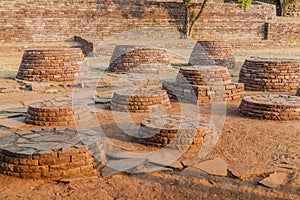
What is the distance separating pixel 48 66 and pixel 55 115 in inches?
151

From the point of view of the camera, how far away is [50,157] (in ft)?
12.3

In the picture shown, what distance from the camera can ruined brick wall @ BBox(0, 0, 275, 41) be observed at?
17.7 m

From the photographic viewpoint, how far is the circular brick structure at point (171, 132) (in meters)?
4.77

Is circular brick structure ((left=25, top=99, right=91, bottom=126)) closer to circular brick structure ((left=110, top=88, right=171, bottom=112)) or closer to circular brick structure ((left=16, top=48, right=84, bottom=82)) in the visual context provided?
circular brick structure ((left=110, top=88, right=171, bottom=112))

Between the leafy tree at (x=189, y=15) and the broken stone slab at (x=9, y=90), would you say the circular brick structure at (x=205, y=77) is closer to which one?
the broken stone slab at (x=9, y=90)

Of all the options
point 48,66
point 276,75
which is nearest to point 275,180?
point 276,75

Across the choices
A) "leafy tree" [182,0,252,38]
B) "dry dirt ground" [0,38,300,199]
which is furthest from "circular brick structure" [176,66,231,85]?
"leafy tree" [182,0,252,38]

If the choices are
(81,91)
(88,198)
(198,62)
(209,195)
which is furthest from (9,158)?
(198,62)

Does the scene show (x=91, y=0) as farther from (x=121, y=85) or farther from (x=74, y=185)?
(x=74, y=185)

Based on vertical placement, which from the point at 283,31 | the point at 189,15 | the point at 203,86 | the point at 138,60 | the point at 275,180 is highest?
the point at 189,15

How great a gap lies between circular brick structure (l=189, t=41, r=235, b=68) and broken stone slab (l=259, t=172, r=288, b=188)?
8.94 metres

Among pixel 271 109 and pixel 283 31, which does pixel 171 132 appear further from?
pixel 283 31

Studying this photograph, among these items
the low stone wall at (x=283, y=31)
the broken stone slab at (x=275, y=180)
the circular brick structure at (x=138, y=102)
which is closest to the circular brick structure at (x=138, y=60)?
the circular brick structure at (x=138, y=102)

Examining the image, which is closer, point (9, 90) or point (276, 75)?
point (9, 90)
